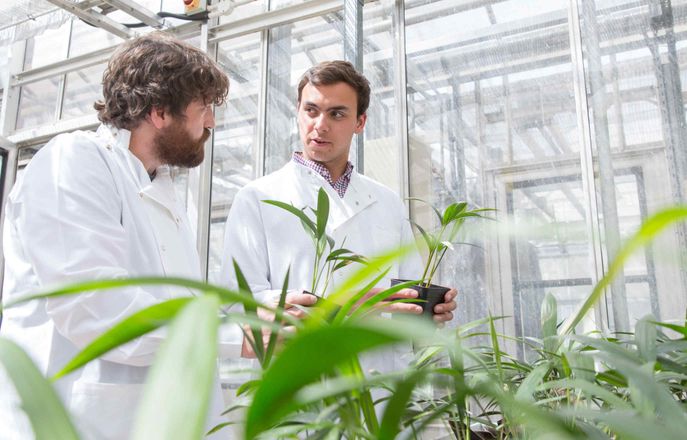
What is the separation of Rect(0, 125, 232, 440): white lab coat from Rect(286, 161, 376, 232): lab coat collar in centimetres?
65

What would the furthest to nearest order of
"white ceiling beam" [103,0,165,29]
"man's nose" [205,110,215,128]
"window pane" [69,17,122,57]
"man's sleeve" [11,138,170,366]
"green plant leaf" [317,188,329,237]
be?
"window pane" [69,17,122,57] → "white ceiling beam" [103,0,165,29] → "man's nose" [205,110,215,128] → "man's sleeve" [11,138,170,366] → "green plant leaf" [317,188,329,237]

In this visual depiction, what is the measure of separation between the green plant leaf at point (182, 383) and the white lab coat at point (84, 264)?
90cm

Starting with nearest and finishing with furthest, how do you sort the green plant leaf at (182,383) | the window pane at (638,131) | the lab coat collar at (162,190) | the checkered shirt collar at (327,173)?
the green plant leaf at (182,383)
the lab coat collar at (162,190)
the checkered shirt collar at (327,173)
the window pane at (638,131)

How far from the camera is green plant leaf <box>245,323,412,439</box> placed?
8.1 inches

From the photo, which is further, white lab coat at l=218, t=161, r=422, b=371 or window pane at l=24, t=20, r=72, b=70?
window pane at l=24, t=20, r=72, b=70

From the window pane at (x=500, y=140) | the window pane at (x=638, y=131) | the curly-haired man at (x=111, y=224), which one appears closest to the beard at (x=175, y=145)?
the curly-haired man at (x=111, y=224)

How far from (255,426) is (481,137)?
9.25 ft

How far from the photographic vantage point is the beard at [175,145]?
1.57 meters

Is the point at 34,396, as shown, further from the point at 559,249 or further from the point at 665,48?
the point at 665,48

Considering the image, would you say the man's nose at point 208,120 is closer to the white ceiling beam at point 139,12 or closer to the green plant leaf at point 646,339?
the green plant leaf at point 646,339

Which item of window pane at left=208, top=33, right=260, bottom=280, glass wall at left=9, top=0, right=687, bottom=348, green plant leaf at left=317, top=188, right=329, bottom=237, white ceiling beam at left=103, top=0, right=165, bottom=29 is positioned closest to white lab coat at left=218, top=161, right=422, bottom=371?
glass wall at left=9, top=0, right=687, bottom=348

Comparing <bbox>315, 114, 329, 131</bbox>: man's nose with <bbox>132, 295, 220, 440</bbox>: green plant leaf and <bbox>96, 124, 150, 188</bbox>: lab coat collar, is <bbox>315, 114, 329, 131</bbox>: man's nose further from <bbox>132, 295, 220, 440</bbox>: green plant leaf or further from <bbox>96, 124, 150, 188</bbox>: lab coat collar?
<bbox>132, 295, 220, 440</bbox>: green plant leaf

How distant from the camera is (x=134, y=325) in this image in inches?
10.4

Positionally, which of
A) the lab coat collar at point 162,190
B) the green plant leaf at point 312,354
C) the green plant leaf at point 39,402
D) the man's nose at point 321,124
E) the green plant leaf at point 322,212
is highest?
the man's nose at point 321,124
